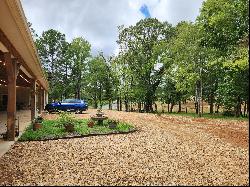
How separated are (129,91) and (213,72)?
668 inches

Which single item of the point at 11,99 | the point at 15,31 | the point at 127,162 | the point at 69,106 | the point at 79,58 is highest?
the point at 79,58

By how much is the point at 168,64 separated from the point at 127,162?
40918mm

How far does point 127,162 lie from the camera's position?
36.6 feet

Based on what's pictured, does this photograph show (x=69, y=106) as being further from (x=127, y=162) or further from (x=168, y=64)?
(x=127, y=162)

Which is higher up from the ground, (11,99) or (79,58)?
(79,58)

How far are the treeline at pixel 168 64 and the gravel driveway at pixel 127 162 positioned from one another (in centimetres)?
360

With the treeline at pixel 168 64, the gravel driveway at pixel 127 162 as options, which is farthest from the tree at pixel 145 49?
the gravel driveway at pixel 127 162

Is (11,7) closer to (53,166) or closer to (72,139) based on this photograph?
(53,166)

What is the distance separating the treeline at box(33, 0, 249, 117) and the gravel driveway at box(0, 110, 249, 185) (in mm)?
3599

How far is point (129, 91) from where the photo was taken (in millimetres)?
55094

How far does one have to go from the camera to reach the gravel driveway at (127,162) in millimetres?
8930

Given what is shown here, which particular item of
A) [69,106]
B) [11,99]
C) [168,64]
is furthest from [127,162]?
[168,64]

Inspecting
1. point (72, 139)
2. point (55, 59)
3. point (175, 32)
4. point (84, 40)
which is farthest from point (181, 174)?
point (55, 59)

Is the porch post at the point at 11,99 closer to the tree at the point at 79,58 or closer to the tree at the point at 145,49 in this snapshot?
the tree at the point at 145,49
